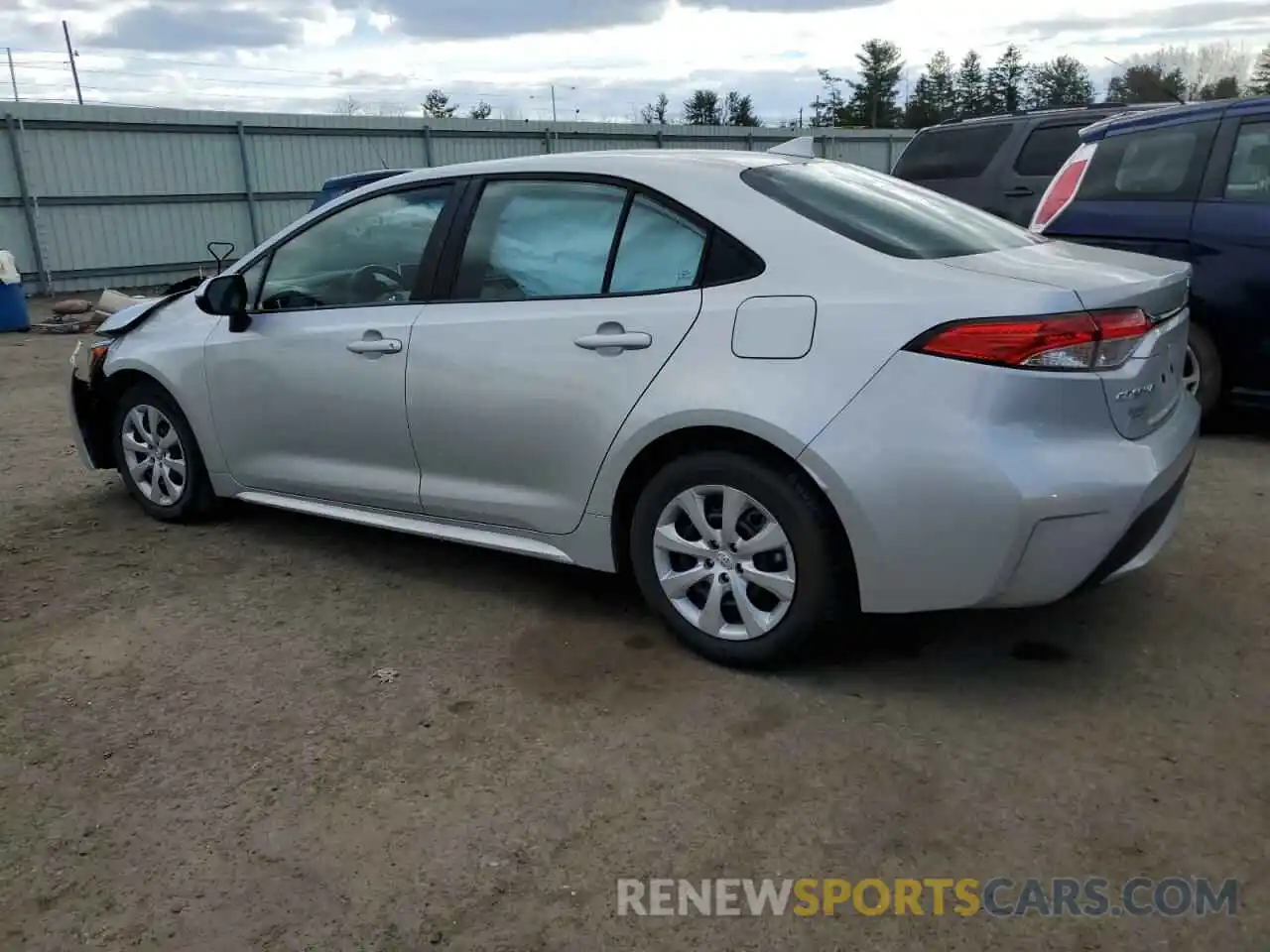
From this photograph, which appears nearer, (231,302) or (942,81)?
(231,302)

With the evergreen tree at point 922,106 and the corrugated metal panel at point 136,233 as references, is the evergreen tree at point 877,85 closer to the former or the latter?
the evergreen tree at point 922,106

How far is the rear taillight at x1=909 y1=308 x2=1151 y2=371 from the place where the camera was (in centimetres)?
302

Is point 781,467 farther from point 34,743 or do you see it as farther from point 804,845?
point 34,743

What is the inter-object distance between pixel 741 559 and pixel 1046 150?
6.41 m

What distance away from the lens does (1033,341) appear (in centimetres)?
302

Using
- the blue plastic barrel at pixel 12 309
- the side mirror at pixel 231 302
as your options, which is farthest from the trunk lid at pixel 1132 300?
the blue plastic barrel at pixel 12 309

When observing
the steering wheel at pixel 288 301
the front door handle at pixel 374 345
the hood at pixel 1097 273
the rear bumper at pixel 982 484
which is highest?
the hood at pixel 1097 273

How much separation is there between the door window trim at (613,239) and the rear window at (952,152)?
572cm

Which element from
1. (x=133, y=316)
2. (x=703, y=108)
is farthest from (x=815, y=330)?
(x=703, y=108)

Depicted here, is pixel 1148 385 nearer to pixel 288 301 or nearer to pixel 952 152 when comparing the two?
pixel 288 301

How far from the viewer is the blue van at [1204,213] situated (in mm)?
5762

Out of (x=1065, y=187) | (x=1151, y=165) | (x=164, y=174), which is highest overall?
(x=164, y=174)

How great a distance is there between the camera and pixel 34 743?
3271 millimetres

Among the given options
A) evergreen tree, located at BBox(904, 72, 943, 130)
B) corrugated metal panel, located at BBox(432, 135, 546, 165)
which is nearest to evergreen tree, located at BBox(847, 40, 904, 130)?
evergreen tree, located at BBox(904, 72, 943, 130)
